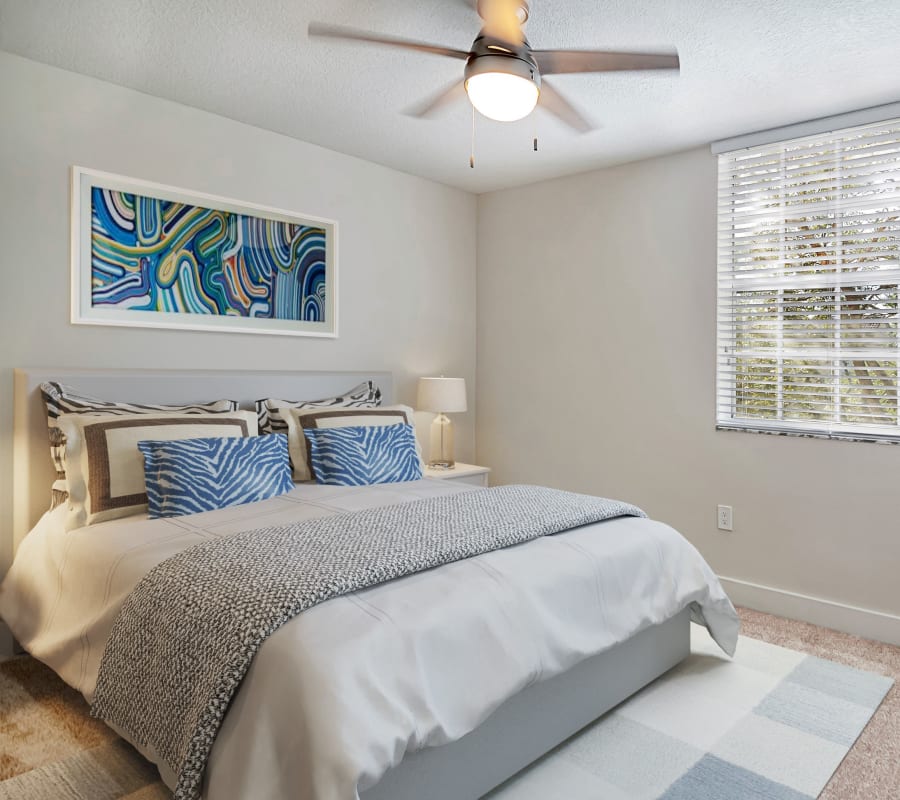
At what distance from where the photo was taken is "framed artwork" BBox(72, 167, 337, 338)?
294 cm

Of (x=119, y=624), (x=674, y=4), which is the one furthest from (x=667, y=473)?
(x=119, y=624)

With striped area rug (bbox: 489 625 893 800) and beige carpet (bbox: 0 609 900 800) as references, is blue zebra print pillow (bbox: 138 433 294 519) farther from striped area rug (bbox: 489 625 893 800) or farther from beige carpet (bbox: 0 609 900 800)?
striped area rug (bbox: 489 625 893 800)

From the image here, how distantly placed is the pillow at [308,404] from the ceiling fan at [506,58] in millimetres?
→ 1734

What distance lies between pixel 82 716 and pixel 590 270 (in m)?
3.26

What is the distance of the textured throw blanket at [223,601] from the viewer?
154 cm

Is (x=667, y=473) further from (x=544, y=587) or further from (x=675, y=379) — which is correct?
(x=544, y=587)

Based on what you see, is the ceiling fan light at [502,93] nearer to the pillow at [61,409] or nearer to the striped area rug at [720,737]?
the pillow at [61,409]

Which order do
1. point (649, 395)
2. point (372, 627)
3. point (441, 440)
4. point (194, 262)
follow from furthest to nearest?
point (441, 440) < point (649, 395) < point (194, 262) < point (372, 627)

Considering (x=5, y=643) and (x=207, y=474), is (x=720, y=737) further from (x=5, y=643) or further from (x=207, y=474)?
(x=5, y=643)

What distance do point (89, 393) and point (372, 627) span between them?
1.88 m

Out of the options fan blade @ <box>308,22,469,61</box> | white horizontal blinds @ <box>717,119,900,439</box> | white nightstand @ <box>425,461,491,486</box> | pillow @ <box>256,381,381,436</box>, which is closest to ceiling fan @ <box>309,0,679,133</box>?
fan blade @ <box>308,22,469,61</box>

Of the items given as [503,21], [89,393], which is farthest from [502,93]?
[89,393]

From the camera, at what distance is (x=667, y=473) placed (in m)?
3.74

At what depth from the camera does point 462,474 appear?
3906 mm
